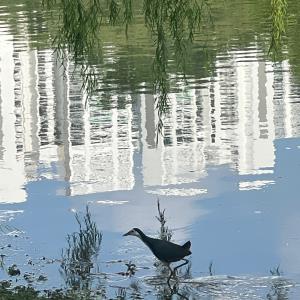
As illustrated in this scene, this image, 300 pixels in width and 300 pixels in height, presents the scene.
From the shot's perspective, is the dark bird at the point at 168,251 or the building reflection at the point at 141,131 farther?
the building reflection at the point at 141,131

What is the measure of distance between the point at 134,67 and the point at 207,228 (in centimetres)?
1808

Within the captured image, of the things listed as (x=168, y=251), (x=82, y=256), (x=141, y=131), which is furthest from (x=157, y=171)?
(x=168, y=251)

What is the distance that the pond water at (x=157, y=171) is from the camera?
44.6 ft

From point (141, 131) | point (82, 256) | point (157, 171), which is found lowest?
point (82, 256)

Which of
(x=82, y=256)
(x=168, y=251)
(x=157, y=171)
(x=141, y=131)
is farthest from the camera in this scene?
(x=141, y=131)

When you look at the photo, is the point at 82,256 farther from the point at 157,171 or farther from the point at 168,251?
the point at 157,171

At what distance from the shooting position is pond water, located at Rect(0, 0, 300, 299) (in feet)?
44.6

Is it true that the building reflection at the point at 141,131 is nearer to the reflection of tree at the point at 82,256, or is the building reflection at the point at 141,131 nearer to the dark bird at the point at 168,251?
the reflection of tree at the point at 82,256

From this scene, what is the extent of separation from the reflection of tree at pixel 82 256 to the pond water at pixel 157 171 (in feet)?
0.35

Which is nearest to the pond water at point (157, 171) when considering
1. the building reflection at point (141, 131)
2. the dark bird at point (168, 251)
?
the building reflection at point (141, 131)

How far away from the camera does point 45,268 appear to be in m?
13.7

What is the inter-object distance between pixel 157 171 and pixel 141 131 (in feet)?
14.6

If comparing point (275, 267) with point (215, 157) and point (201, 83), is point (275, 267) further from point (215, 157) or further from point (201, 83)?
point (201, 83)

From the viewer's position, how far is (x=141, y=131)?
23.6 m
